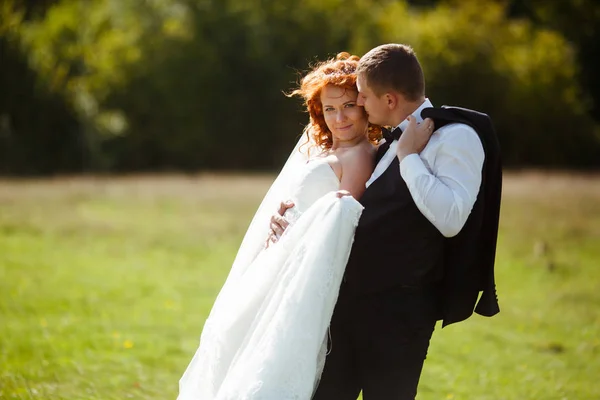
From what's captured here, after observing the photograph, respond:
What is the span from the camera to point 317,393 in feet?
12.3

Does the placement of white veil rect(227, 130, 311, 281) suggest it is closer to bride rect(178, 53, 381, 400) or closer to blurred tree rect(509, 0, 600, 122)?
bride rect(178, 53, 381, 400)

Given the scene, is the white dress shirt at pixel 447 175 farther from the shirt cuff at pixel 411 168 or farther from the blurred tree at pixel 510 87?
the blurred tree at pixel 510 87

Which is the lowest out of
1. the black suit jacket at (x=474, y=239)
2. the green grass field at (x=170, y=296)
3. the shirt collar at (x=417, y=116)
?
the green grass field at (x=170, y=296)

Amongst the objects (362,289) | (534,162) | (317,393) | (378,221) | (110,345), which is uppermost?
(378,221)

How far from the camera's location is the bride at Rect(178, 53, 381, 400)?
3551mm

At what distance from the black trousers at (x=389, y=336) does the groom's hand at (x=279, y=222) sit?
450 mm

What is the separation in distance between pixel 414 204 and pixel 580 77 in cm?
3814

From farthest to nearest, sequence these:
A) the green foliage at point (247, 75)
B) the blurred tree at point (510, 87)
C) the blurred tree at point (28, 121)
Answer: the blurred tree at point (510, 87)
the green foliage at point (247, 75)
the blurred tree at point (28, 121)

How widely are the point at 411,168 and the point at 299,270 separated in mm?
678

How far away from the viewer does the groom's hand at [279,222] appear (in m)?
3.91

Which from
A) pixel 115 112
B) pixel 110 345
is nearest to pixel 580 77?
pixel 115 112

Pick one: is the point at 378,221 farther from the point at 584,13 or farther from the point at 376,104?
the point at 584,13

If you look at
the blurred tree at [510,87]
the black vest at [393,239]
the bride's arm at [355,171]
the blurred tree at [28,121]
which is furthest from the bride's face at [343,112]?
the blurred tree at [510,87]

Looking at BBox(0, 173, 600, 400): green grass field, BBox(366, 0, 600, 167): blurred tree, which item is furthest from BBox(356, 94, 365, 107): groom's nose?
BBox(366, 0, 600, 167): blurred tree
